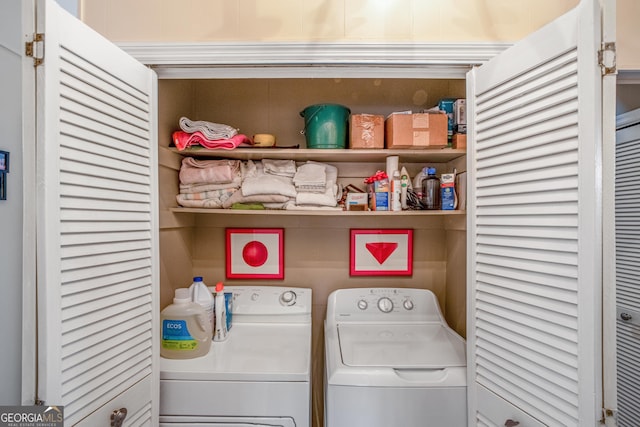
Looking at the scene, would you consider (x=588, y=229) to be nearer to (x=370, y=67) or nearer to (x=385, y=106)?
(x=370, y=67)

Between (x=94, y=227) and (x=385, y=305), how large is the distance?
1.50m

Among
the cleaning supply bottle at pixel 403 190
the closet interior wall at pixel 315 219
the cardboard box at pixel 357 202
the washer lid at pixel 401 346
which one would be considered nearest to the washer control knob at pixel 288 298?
the closet interior wall at pixel 315 219

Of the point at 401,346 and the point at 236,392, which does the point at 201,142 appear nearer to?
the point at 236,392

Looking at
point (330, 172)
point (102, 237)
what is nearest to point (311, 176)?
point (330, 172)

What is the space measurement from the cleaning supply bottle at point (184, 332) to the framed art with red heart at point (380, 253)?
3.19ft

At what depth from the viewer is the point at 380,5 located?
4.56ft

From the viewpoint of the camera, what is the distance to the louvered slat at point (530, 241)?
984 millimetres

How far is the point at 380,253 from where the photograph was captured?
2.23 meters

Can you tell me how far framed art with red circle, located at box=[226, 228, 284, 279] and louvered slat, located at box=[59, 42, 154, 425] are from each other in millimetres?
858

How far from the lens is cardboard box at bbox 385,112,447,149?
5.82 ft

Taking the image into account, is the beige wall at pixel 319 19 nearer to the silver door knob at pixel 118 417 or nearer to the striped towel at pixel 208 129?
the striped towel at pixel 208 129

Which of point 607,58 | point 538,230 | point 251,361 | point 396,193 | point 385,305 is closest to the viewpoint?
point 607,58

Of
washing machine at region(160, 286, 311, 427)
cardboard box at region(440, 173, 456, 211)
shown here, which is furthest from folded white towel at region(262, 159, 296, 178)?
washing machine at region(160, 286, 311, 427)

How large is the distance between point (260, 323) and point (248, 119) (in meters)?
1.27
